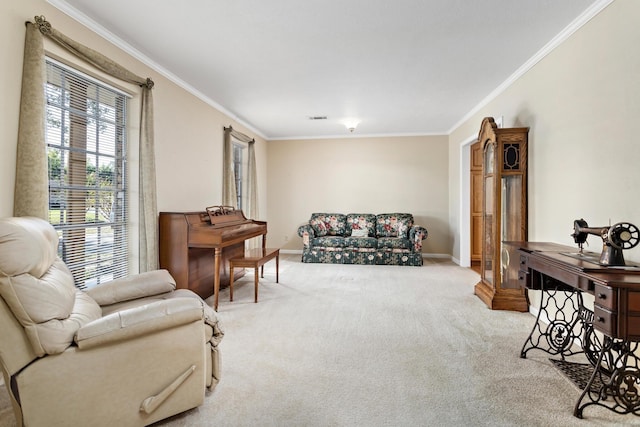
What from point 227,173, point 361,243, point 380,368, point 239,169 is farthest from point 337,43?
point 361,243

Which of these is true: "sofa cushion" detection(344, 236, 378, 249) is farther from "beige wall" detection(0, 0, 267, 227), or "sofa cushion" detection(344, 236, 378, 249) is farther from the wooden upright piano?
the wooden upright piano

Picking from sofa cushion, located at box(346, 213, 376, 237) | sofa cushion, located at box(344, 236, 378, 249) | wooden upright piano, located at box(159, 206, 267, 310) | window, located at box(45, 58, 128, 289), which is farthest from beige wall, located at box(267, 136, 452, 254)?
window, located at box(45, 58, 128, 289)

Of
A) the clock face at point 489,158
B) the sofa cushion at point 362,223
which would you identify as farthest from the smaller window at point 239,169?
the clock face at point 489,158

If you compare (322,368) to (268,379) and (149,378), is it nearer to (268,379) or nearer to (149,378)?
(268,379)

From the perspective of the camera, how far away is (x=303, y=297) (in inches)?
152

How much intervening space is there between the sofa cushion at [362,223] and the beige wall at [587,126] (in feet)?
11.1

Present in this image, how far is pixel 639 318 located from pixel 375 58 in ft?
9.34

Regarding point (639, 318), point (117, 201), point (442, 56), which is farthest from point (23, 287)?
point (442, 56)

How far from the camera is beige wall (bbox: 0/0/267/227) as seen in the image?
79.8 inches

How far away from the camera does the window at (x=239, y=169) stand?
591 centimetres

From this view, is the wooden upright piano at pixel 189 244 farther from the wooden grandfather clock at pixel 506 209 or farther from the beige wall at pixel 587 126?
the beige wall at pixel 587 126

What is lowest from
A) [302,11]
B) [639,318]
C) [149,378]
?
[149,378]

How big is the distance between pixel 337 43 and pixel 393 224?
4.21 metres

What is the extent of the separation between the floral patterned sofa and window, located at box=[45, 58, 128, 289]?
3.52m
